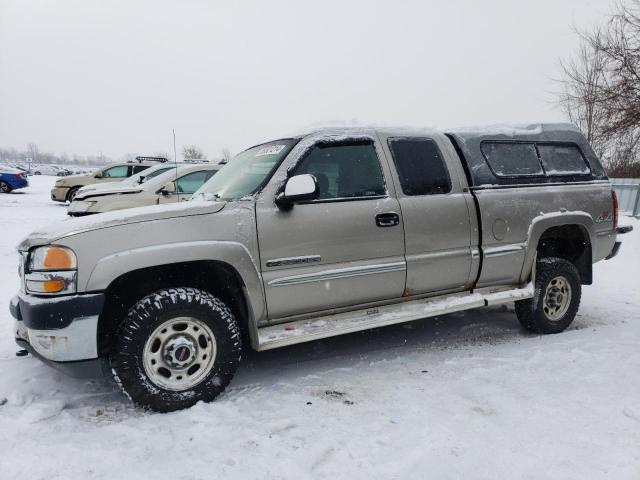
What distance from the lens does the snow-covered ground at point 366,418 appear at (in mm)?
2432

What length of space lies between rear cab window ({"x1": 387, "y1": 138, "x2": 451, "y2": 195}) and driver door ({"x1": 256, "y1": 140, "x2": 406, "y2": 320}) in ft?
0.57

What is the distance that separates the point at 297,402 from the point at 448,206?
78.2 inches

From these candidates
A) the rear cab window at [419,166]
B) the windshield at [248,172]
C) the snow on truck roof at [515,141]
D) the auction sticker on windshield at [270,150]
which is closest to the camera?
the windshield at [248,172]

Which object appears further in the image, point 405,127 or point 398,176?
point 405,127

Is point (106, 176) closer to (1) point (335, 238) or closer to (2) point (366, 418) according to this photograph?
(1) point (335, 238)

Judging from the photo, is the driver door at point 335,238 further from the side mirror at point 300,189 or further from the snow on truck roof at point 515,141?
the snow on truck roof at point 515,141

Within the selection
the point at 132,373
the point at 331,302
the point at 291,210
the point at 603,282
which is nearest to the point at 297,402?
the point at 331,302

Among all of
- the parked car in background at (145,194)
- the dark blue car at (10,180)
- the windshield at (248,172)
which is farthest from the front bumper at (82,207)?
the dark blue car at (10,180)

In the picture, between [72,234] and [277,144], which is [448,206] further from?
[72,234]

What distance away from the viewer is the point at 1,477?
7.70ft

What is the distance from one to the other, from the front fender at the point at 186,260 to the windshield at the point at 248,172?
1.62 feet

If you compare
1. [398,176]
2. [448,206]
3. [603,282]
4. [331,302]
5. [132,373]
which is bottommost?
[603,282]

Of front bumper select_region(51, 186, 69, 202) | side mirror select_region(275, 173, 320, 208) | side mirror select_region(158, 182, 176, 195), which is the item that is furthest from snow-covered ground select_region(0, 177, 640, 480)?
front bumper select_region(51, 186, 69, 202)

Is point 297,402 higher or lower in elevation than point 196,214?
lower
